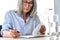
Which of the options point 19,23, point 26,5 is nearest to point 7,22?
point 19,23

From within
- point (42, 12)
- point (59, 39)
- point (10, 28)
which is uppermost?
point (42, 12)

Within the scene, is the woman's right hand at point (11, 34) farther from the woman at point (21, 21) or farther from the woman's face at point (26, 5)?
the woman's face at point (26, 5)

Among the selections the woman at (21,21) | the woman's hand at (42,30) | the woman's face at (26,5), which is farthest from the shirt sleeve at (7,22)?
the woman's hand at (42,30)

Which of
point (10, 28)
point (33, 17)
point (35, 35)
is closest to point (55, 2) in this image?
point (33, 17)

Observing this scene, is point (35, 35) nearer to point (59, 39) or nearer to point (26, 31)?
point (26, 31)

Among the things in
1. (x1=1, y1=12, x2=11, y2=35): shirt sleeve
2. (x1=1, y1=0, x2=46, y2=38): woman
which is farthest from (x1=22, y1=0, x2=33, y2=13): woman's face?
(x1=1, y1=12, x2=11, y2=35): shirt sleeve

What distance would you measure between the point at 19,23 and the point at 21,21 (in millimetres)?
25

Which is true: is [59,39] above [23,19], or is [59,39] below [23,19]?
below

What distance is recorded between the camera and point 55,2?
1.03 meters

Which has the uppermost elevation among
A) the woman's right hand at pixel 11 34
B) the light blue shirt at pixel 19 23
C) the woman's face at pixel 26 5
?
the woman's face at pixel 26 5

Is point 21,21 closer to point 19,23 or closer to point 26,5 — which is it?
point 19,23

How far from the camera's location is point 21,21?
1008mm

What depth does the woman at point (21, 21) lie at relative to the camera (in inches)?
38.8

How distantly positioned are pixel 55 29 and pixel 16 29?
334mm
